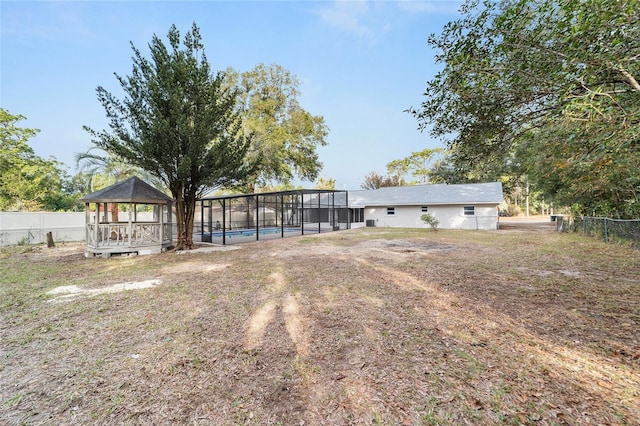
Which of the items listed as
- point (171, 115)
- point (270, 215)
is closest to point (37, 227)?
point (171, 115)

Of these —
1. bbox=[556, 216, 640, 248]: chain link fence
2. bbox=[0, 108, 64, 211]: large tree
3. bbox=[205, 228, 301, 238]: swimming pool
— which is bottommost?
bbox=[205, 228, 301, 238]: swimming pool

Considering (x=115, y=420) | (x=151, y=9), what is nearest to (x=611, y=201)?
(x=115, y=420)

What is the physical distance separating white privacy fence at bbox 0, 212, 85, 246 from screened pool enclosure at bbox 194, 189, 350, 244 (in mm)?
6149

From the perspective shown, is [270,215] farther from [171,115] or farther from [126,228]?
[171,115]

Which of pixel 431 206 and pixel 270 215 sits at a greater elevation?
pixel 431 206

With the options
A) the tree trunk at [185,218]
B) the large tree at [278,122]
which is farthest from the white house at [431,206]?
the tree trunk at [185,218]

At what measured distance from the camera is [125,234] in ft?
35.6

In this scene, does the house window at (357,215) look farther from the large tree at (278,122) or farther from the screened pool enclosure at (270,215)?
the large tree at (278,122)

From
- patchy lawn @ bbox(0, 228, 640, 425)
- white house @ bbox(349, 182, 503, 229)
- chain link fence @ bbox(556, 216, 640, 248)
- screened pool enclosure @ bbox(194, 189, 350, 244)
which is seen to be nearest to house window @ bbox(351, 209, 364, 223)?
white house @ bbox(349, 182, 503, 229)

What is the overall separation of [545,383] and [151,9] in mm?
14276

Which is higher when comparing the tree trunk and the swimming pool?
the tree trunk

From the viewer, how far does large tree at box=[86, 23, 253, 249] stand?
948 centimetres

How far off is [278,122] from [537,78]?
21542 millimetres

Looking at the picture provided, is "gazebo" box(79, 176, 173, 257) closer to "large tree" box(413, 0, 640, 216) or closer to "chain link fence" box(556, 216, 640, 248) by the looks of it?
"large tree" box(413, 0, 640, 216)
